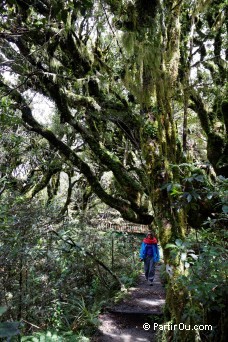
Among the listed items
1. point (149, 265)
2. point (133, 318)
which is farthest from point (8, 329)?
point (149, 265)

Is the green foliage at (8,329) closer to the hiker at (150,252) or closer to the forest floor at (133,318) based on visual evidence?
the forest floor at (133,318)

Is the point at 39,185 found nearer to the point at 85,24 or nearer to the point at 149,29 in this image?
the point at 85,24

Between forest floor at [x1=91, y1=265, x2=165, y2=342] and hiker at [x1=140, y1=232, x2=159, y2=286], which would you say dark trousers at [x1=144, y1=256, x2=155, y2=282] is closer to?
hiker at [x1=140, y1=232, x2=159, y2=286]

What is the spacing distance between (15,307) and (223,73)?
22.4ft

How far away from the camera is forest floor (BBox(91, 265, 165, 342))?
219 inches

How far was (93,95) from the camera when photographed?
257 inches

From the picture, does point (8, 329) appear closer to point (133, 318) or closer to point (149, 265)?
point (133, 318)

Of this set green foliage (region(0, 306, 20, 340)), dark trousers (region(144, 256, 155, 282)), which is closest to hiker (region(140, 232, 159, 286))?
dark trousers (region(144, 256, 155, 282))

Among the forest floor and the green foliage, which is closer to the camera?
the green foliage

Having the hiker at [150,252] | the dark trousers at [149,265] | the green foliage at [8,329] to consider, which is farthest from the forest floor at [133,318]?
the green foliage at [8,329]

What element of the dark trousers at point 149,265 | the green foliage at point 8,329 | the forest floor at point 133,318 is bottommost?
the forest floor at point 133,318

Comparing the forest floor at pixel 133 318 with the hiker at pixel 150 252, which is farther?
the hiker at pixel 150 252

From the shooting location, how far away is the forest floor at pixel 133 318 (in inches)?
219

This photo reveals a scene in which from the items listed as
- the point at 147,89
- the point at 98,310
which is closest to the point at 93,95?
the point at 147,89
